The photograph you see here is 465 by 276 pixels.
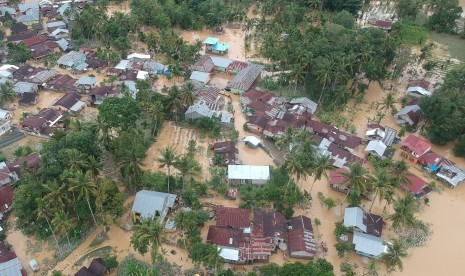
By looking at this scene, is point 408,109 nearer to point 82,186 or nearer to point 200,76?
point 200,76

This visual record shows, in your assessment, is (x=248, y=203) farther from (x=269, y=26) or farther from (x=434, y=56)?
(x=434, y=56)

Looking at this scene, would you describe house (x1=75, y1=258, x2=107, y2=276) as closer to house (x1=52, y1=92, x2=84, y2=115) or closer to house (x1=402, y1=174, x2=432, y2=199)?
house (x1=52, y1=92, x2=84, y2=115)

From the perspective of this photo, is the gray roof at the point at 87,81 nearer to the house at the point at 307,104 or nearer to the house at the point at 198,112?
the house at the point at 198,112

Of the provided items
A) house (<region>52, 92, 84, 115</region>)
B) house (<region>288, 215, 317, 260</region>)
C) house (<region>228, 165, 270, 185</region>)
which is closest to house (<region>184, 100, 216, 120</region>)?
house (<region>228, 165, 270, 185</region>)

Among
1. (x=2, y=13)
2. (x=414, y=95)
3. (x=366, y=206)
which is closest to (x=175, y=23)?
(x=2, y=13)

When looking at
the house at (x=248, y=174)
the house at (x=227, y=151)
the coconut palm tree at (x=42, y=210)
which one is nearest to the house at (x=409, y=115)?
the house at (x=248, y=174)

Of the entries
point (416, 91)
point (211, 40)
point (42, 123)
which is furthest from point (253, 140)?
point (416, 91)

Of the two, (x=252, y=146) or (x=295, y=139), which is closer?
(x=295, y=139)
